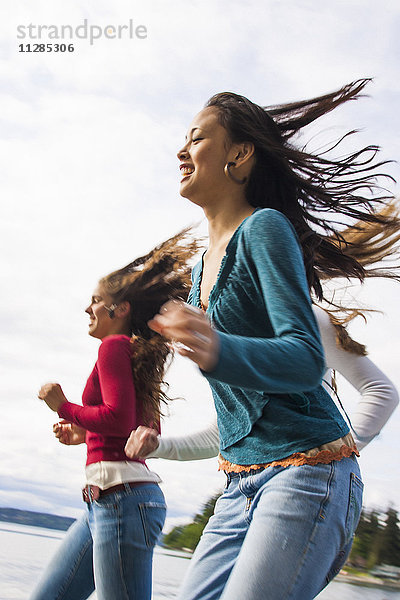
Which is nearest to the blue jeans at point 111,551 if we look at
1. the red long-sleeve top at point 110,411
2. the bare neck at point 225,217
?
the red long-sleeve top at point 110,411

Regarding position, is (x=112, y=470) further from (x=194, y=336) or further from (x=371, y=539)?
(x=371, y=539)

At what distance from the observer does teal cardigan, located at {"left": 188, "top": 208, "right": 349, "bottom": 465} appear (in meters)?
0.87

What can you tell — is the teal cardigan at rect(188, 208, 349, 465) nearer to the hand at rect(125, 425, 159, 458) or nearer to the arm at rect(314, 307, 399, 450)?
the hand at rect(125, 425, 159, 458)

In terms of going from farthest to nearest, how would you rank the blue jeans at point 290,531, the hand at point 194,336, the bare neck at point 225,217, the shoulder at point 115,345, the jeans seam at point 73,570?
the shoulder at point 115,345
the jeans seam at point 73,570
the bare neck at point 225,217
the blue jeans at point 290,531
the hand at point 194,336

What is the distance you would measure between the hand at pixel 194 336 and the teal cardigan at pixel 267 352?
13 mm

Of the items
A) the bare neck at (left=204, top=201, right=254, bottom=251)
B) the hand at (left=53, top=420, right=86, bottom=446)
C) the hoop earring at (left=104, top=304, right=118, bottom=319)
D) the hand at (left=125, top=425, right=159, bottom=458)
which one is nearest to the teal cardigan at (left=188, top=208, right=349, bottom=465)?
the bare neck at (left=204, top=201, right=254, bottom=251)

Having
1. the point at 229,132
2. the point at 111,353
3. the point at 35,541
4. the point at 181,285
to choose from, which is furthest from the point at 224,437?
the point at 35,541

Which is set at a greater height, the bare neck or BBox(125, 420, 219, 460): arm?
the bare neck

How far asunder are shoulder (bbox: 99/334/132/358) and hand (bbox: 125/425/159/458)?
1.26ft

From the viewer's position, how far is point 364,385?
72.5 inches

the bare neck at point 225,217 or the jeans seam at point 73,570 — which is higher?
the bare neck at point 225,217

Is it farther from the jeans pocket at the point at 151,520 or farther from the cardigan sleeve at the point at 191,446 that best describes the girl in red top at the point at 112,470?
the cardigan sleeve at the point at 191,446

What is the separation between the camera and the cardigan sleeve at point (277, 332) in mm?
853

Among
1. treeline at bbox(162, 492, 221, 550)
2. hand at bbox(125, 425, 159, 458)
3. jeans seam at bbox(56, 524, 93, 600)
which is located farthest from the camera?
treeline at bbox(162, 492, 221, 550)
